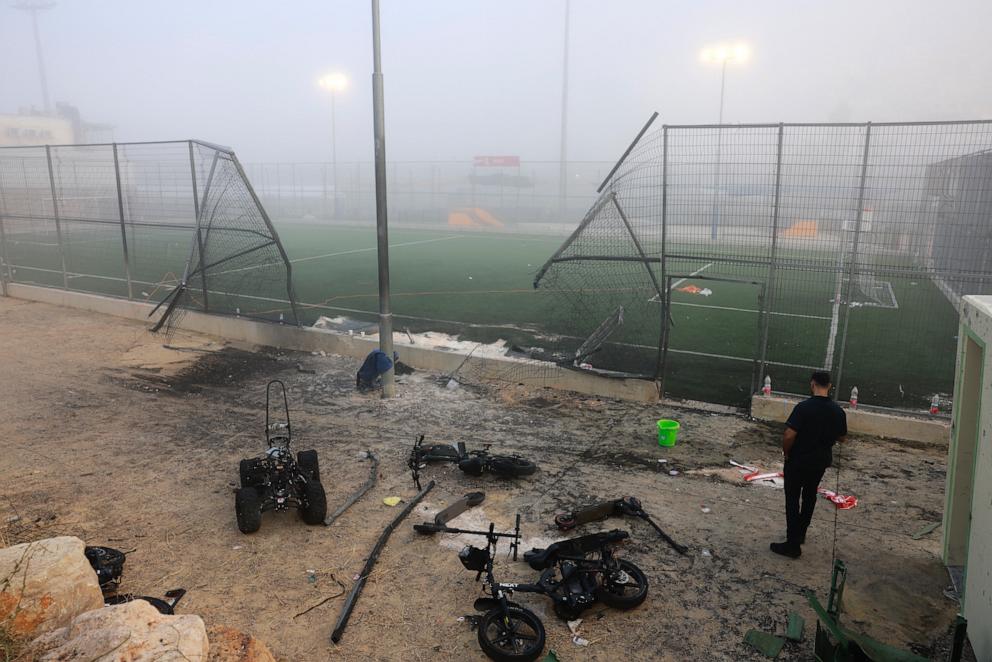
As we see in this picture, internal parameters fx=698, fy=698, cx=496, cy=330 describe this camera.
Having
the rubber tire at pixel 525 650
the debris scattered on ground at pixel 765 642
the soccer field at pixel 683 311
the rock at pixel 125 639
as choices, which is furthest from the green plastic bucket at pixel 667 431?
the rock at pixel 125 639

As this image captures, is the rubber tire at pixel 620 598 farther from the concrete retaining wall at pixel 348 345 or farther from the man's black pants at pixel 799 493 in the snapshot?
the concrete retaining wall at pixel 348 345

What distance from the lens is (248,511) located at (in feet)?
20.7

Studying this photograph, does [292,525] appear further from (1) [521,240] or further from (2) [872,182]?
(1) [521,240]

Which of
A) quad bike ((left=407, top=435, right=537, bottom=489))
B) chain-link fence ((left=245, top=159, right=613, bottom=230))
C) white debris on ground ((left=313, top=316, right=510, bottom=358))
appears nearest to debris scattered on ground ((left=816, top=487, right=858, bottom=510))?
quad bike ((left=407, top=435, right=537, bottom=489))

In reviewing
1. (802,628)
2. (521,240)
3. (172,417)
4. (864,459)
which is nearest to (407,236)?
(521,240)

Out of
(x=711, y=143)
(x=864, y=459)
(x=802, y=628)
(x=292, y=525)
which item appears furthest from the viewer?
(x=711, y=143)

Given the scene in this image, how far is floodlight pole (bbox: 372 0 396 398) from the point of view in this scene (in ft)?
32.1

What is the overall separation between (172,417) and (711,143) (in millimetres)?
8257

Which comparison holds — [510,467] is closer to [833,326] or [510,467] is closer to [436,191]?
[833,326]

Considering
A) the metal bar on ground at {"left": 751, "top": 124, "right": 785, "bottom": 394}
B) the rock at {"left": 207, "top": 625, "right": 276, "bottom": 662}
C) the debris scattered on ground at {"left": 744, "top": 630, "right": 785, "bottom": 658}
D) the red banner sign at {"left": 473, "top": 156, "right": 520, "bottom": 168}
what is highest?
the red banner sign at {"left": 473, "top": 156, "right": 520, "bottom": 168}

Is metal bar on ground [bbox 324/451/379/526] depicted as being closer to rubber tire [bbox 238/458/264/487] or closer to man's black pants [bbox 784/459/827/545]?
rubber tire [bbox 238/458/264/487]

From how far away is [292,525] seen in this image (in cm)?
664

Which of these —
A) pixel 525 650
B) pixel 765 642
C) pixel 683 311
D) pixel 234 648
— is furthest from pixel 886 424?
pixel 234 648

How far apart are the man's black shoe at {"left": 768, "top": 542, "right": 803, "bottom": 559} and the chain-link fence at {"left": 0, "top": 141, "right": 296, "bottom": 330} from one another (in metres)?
9.96
